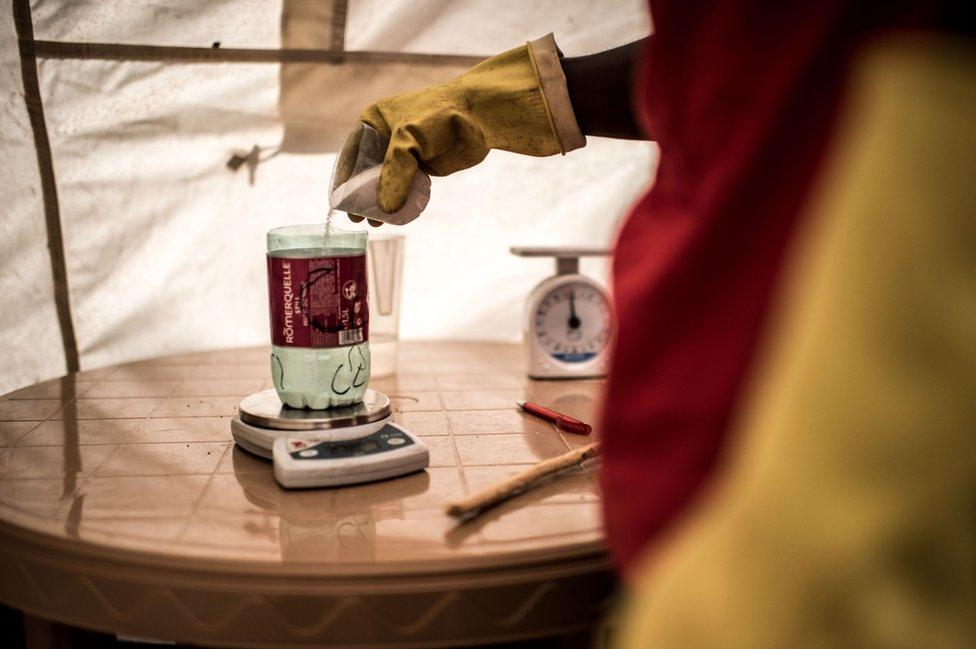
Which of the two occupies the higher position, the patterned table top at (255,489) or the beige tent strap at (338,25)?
the beige tent strap at (338,25)

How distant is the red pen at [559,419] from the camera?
3.68 feet

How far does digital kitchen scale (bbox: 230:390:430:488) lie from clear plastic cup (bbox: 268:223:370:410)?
0.03 meters

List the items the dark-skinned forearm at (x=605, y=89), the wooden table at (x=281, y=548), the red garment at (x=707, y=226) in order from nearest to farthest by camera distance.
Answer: the red garment at (x=707, y=226)
the wooden table at (x=281, y=548)
the dark-skinned forearm at (x=605, y=89)

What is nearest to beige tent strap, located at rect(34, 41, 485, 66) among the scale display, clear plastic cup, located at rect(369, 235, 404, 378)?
clear plastic cup, located at rect(369, 235, 404, 378)

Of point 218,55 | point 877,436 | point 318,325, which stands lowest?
point 318,325

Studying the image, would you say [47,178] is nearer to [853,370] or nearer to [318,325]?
[318,325]

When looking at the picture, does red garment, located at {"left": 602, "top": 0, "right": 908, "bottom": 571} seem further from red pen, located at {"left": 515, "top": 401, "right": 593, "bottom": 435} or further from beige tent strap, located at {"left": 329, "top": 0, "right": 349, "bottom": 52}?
beige tent strap, located at {"left": 329, "top": 0, "right": 349, "bottom": 52}

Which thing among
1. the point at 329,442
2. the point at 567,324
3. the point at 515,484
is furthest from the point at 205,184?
the point at 515,484

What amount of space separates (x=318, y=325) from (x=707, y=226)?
0.63 m

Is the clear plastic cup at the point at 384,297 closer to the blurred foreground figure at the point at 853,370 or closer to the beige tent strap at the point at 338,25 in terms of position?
the beige tent strap at the point at 338,25

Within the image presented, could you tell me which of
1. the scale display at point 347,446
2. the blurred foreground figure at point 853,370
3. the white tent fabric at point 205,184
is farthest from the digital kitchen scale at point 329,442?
the white tent fabric at point 205,184

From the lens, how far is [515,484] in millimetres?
854

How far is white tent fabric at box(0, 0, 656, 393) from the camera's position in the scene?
162 centimetres

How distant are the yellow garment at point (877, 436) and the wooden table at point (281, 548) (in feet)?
1.37
